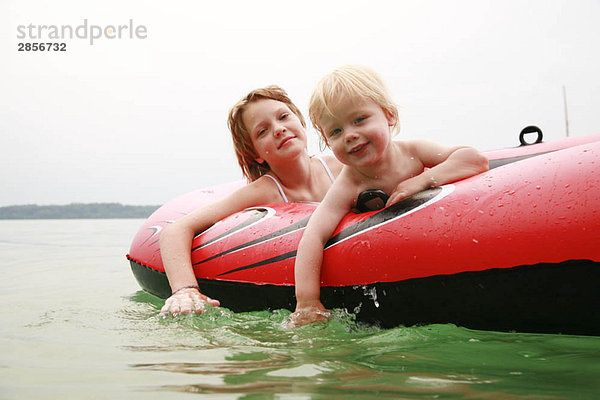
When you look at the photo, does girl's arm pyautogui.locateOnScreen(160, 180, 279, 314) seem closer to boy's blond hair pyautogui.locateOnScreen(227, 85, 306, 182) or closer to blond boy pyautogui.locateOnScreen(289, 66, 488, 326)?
boy's blond hair pyautogui.locateOnScreen(227, 85, 306, 182)

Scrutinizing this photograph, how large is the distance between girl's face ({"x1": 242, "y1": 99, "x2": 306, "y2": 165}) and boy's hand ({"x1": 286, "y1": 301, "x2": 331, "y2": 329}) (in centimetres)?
104

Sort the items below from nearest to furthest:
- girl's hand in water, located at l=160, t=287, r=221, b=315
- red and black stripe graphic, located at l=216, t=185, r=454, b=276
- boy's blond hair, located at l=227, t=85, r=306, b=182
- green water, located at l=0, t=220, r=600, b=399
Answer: green water, located at l=0, t=220, r=600, b=399
red and black stripe graphic, located at l=216, t=185, r=454, b=276
girl's hand in water, located at l=160, t=287, r=221, b=315
boy's blond hair, located at l=227, t=85, r=306, b=182

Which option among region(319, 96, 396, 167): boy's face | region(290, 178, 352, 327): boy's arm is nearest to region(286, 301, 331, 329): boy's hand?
region(290, 178, 352, 327): boy's arm

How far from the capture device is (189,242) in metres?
2.81

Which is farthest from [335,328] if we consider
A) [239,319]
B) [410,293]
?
[239,319]

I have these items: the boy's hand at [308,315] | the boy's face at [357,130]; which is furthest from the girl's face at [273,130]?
the boy's hand at [308,315]

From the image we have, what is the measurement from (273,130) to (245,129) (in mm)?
239

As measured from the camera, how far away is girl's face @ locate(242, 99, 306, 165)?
9.57 feet

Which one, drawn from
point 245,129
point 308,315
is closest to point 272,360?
point 308,315

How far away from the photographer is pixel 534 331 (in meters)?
1.80

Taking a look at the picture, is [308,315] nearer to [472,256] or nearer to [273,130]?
[472,256]

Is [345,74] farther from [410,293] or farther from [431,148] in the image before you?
[410,293]

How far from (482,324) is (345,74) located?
117 cm

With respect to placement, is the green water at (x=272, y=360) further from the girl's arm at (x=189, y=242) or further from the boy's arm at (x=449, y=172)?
the boy's arm at (x=449, y=172)
